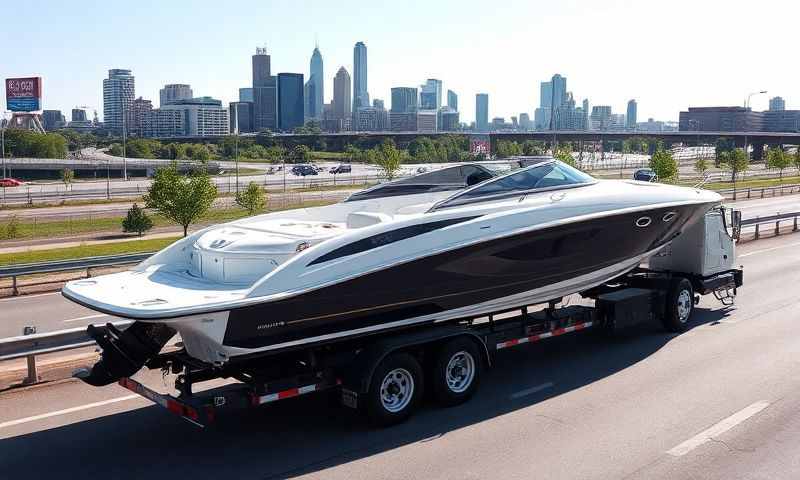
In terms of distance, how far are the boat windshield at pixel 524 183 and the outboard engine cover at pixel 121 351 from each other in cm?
369

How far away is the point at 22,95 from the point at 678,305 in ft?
500

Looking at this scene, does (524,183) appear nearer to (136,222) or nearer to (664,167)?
(136,222)

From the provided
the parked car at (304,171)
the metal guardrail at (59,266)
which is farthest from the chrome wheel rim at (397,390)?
the parked car at (304,171)

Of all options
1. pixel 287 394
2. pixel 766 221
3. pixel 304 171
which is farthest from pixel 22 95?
pixel 287 394

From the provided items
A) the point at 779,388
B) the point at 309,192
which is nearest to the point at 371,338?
the point at 779,388

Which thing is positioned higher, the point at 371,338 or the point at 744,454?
the point at 371,338

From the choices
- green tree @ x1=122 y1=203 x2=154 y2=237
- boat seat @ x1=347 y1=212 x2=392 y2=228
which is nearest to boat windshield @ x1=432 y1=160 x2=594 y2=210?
boat seat @ x1=347 y1=212 x2=392 y2=228

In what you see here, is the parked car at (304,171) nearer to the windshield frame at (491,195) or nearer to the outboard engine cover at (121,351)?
the windshield frame at (491,195)

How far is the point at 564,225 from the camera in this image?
10.2 m

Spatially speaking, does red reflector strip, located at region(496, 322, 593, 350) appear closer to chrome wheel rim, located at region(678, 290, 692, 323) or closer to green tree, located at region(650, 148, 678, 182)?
chrome wheel rim, located at region(678, 290, 692, 323)

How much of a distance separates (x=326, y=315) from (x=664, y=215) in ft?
20.1

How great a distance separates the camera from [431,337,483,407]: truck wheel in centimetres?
895

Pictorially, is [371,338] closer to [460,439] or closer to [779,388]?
[460,439]

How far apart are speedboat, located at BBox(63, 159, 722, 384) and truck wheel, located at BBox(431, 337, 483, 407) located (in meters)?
0.44
